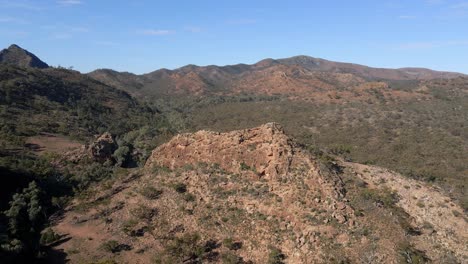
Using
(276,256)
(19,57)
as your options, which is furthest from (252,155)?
(19,57)

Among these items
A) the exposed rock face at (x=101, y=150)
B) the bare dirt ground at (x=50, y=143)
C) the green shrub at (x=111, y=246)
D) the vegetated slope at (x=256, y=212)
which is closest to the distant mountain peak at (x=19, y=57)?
the bare dirt ground at (x=50, y=143)

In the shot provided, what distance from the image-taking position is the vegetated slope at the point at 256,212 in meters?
20.7

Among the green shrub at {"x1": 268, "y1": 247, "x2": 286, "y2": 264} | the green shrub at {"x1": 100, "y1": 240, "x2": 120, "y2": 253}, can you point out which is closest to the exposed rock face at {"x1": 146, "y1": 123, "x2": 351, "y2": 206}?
the green shrub at {"x1": 268, "y1": 247, "x2": 286, "y2": 264}

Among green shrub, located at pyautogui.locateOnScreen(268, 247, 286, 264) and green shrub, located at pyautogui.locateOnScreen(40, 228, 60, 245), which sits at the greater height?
green shrub, located at pyautogui.locateOnScreen(40, 228, 60, 245)

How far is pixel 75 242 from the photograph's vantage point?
21.9 m

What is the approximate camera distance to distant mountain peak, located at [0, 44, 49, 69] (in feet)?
508

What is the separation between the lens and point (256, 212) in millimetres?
23516

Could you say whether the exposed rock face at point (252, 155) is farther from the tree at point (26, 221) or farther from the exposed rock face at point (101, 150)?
the exposed rock face at point (101, 150)

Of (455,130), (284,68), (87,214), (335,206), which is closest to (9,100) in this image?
(87,214)

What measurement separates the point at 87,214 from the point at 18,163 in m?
18.3

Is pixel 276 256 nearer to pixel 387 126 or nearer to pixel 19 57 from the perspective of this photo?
pixel 387 126

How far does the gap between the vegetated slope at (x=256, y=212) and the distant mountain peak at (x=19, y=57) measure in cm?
14655

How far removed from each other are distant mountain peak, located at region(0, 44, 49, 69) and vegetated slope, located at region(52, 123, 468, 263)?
147 metres

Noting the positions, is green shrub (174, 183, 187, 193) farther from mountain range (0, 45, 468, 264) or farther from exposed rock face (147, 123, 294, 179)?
exposed rock face (147, 123, 294, 179)
